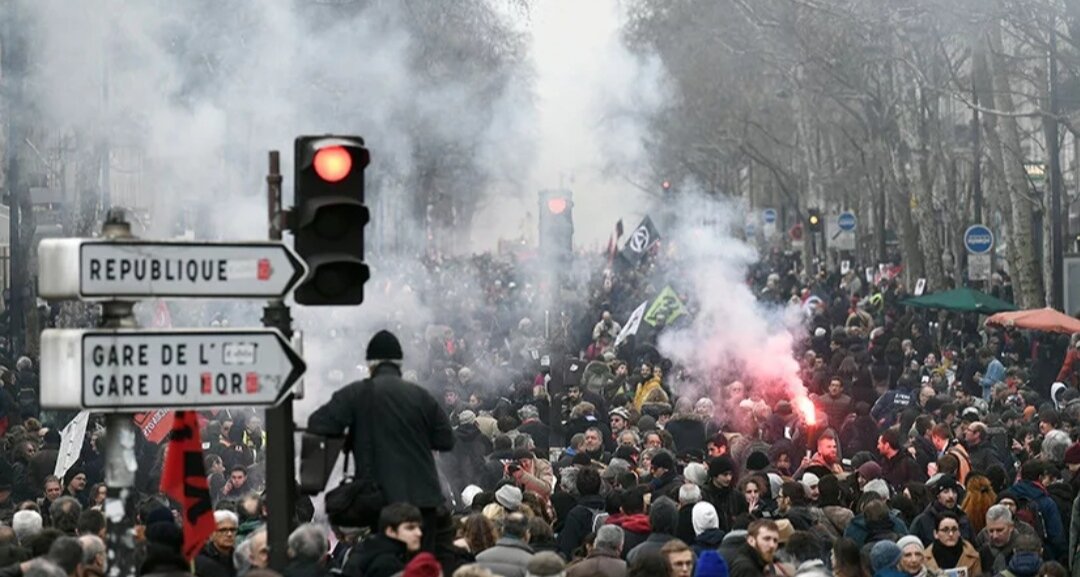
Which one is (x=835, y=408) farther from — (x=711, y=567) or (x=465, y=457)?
(x=711, y=567)

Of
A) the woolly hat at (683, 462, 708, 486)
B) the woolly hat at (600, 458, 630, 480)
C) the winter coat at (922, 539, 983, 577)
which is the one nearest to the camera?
the winter coat at (922, 539, 983, 577)

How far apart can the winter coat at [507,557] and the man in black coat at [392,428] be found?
1.30m

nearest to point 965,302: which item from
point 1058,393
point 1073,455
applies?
point 1058,393

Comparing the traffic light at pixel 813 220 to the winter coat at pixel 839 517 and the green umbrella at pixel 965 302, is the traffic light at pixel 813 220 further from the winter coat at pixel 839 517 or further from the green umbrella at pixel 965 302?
the winter coat at pixel 839 517

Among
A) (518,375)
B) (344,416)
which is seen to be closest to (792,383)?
(518,375)

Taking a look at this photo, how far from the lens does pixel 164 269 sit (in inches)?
273

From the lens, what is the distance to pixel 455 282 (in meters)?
51.8

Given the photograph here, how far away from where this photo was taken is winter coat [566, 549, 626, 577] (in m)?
9.15

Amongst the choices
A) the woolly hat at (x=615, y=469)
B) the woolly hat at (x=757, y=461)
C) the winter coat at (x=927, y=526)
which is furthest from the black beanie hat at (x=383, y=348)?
the woolly hat at (x=757, y=461)

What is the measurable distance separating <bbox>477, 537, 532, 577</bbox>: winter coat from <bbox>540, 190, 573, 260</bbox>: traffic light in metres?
17.9

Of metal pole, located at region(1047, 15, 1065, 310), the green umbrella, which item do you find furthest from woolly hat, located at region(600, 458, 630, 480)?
the green umbrella

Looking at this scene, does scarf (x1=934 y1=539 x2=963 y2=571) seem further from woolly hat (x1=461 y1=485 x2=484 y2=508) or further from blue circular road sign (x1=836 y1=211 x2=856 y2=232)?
blue circular road sign (x1=836 y1=211 x2=856 y2=232)

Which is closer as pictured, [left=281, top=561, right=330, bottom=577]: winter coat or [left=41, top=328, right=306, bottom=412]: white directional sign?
[left=41, top=328, right=306, bottom=412]: white directional sign

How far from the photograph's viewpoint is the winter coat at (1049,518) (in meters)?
12.5
